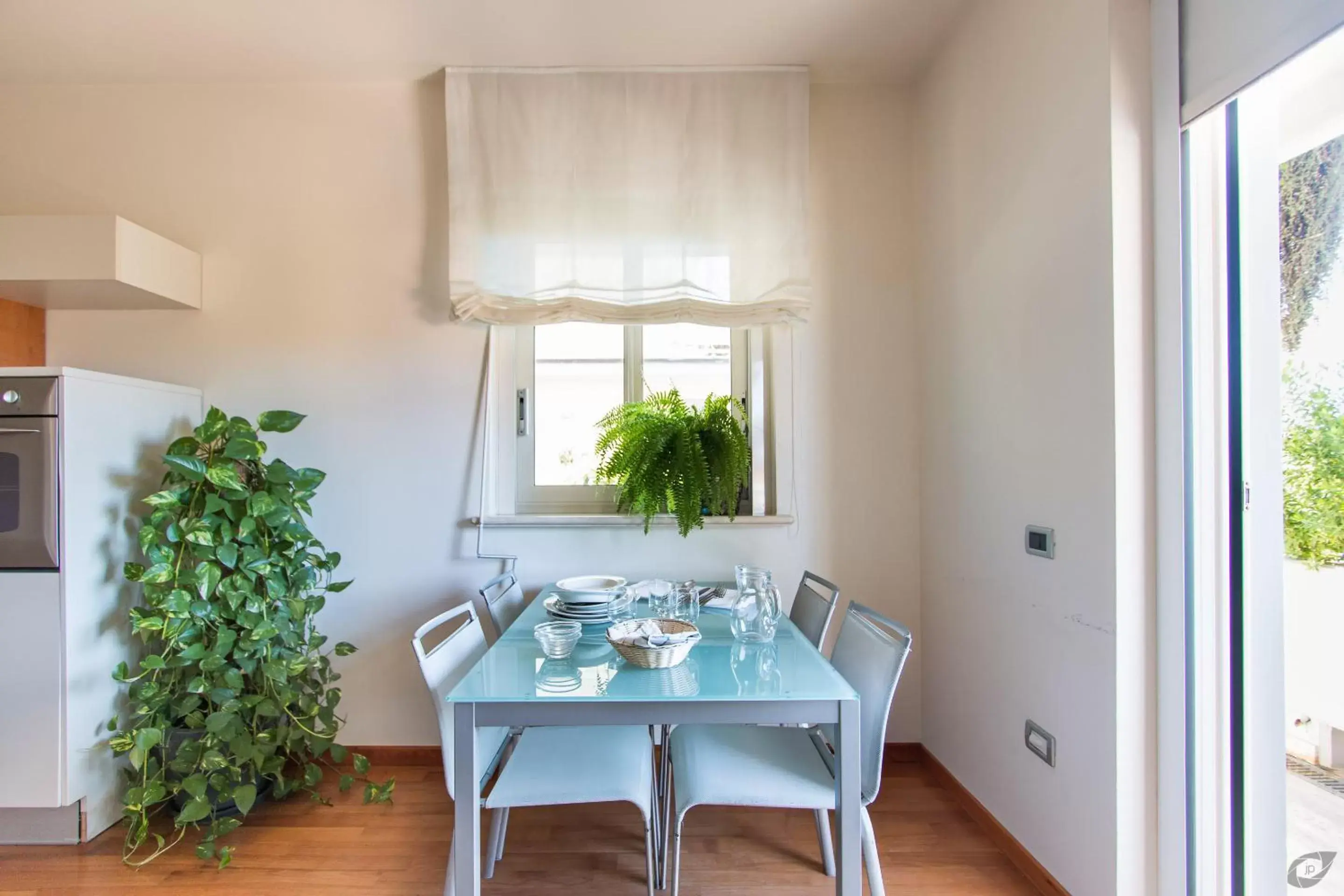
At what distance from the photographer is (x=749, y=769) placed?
1497mm

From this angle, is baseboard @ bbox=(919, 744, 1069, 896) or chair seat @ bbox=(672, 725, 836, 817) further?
baseboard @ bbox=(919, 744, 1069, 896)

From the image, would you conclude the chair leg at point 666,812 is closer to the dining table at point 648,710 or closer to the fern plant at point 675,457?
the dining table at point 648,710

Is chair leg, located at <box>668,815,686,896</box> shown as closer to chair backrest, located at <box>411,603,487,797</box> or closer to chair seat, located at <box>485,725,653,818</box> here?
chair seat, located at <box>485,725,653,818</box>

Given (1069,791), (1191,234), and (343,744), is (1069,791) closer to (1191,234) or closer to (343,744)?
(1191,234)

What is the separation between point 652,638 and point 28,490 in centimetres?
192

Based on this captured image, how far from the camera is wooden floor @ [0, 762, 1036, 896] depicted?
170 cm

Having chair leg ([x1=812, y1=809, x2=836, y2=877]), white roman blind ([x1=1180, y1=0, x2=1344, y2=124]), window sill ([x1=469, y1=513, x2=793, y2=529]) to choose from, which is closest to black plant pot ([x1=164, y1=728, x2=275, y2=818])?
window sill ([x1=469, y1=513, x2=793, y2=529])

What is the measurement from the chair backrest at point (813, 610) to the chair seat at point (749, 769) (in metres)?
0.27

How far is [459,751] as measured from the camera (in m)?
1.26

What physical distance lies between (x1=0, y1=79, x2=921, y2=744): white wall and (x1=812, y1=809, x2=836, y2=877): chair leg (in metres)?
0.81

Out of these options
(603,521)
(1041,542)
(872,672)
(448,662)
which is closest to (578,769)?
(448,662)

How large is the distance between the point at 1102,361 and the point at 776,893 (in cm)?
164

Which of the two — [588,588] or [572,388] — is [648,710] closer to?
[588,588]

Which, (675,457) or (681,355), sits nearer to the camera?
(675,457)
